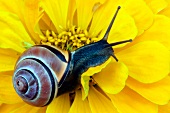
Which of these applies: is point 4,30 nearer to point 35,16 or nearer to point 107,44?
point 35,16

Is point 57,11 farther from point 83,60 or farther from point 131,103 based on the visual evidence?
point 131,103

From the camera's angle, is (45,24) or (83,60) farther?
(45,24)

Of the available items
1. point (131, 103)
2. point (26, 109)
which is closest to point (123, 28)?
point (131, 103)

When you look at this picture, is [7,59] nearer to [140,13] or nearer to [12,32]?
[12,32]

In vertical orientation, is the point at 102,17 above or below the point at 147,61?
above

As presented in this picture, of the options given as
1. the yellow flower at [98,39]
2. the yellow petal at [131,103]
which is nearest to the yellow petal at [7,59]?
the yellow flower at [98,39]

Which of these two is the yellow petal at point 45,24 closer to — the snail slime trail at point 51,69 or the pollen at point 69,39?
the pollen at point 69,39

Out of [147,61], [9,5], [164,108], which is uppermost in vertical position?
[9,5]

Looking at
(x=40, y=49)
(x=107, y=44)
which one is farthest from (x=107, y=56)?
(x=40, y=49)
